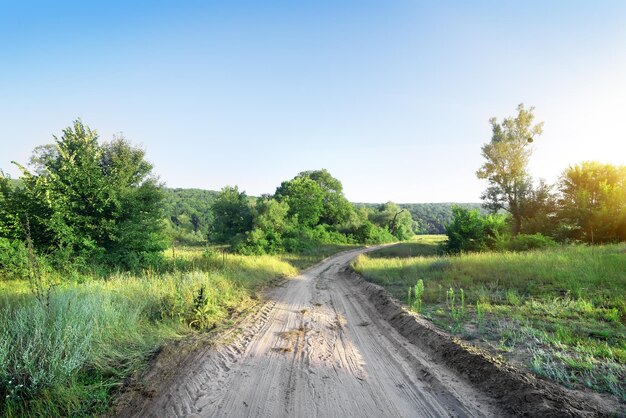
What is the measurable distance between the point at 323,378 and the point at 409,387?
1168 millimetres

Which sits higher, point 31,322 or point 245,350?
point 31,322

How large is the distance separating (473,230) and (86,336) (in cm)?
2825

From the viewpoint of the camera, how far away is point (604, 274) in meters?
9.04

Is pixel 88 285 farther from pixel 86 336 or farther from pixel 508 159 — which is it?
pixel 508 159

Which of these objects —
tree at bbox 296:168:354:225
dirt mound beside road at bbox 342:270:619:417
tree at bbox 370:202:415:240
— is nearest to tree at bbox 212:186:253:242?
tree at bbox 296:168:354:225

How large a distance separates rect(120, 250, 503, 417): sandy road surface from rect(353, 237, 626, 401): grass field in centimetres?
139

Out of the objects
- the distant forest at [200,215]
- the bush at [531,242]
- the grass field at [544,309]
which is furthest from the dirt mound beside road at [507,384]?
the distant forest at [200,215]

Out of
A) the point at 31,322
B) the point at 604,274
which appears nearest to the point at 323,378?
the point at 31,322

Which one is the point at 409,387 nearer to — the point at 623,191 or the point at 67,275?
the point at 67,275

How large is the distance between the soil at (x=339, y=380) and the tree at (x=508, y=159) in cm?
2830

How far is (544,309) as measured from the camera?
7.29 metres

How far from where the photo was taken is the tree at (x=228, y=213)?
44184 millimetres

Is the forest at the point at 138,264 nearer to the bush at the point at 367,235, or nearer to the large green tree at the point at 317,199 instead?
the large green tree at the point at 317,199

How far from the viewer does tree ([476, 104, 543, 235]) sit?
29578 millimetres
